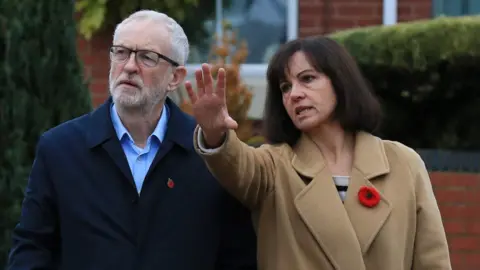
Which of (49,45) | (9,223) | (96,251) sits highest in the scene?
(49,45)

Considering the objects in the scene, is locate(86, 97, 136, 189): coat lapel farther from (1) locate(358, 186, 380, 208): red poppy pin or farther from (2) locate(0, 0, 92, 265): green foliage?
(2) locate(0, 0, 92, 265): green foliage

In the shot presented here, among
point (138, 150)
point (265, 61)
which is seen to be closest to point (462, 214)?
point (265, 61)

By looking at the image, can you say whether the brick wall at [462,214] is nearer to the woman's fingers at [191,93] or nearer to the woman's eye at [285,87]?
the woman's eye at [285,87]

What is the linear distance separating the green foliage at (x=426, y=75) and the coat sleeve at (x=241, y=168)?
8.44 feet

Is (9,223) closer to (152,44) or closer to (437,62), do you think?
(152,44)

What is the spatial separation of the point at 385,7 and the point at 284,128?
4451 mm

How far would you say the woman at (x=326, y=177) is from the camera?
2.68 meters

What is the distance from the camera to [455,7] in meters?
7.30

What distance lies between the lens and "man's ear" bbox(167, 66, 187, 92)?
283 cm

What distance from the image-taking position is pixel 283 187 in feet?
9.09

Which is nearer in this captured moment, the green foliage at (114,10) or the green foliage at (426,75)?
the green foliage at (426,75)

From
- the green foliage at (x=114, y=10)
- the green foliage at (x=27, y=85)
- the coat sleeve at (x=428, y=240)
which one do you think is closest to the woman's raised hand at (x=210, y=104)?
the coat sleeve at (x=428, y=240)

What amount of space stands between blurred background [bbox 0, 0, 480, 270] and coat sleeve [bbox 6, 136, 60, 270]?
4.65 ft

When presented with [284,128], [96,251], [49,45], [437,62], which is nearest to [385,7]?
[437,62]
